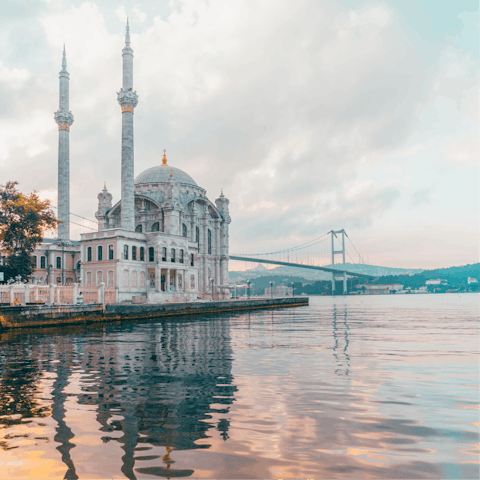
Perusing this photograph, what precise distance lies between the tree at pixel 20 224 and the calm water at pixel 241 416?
20966 mm

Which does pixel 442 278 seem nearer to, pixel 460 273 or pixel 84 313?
pixel 460 273

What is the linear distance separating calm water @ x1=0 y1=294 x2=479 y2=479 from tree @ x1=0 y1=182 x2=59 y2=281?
21.0 meters

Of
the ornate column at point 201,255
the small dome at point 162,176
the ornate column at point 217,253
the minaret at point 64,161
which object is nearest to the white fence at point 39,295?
the minaret at point 64,161

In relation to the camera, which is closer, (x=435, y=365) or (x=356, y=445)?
(x=356, y=445)

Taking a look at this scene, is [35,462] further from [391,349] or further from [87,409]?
[391,349]

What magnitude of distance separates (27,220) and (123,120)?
1711cm

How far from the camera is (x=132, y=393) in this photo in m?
7.53

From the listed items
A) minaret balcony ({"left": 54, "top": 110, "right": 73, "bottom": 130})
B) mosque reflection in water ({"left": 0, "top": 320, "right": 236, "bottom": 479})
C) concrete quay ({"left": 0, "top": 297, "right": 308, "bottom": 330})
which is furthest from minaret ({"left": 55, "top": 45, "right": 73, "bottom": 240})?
mosque reflection in water ({"left": 0, "top": 320, "right": 236, "bottom": 479})

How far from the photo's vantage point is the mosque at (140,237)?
42.4 m

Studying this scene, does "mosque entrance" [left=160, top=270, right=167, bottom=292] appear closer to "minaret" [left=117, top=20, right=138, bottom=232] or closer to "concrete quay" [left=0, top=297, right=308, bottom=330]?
"minaret" [left=117, top=20, right=138, bottom=232]

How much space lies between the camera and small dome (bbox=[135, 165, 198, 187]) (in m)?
60.6

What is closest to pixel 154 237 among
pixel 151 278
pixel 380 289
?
pixel 151 278

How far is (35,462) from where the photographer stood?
14.8ft

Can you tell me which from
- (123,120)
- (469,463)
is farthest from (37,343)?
(123,120)
